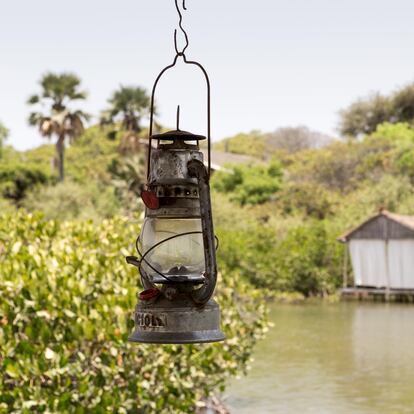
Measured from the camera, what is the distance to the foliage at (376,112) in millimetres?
65188

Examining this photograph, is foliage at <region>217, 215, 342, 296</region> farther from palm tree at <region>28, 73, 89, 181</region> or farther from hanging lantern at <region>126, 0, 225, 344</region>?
hanging lantern at <region>126, 0, 225, 344</region>

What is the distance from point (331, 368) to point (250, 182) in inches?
1134

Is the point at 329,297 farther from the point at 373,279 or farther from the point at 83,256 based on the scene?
the point at 83,256

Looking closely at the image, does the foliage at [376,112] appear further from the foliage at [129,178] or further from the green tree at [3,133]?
the foliage at [129,178]

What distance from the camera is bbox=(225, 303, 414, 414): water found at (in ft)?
50.5

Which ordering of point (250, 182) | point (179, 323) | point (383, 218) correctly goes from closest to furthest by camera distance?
1. point (179, 323)
2. point (383, 218)
3. point (250, 182)

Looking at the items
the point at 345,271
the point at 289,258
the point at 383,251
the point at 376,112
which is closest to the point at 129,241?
the point at 345,271

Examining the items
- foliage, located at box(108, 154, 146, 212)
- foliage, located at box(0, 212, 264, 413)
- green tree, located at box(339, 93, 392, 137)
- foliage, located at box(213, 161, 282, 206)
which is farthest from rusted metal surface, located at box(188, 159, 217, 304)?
green tree, located at box(339, 93, 392, 137)

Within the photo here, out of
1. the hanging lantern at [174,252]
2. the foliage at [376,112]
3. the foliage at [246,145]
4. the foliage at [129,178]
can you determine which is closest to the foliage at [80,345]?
the hanging lantern at [174,252]

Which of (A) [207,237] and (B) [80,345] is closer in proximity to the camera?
(A) [207,237]

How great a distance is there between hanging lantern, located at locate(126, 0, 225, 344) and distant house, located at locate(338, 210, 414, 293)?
3118 centimetres

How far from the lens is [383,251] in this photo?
34.8 meters

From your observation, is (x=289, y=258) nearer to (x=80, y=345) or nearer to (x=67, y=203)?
(x=67, y=203)

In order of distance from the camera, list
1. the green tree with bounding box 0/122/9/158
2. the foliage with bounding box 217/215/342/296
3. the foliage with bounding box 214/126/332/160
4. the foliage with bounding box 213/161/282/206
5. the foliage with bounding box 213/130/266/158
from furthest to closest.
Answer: the foliage with bounding box 214/126/332/160 < the foliage with bounding box 213/130/266/158 < the green tree with bounding box 0/122/9/158 < the foliage with bounding box 213/161/282/206 < the foliage with bounding box 217/215/342/296
